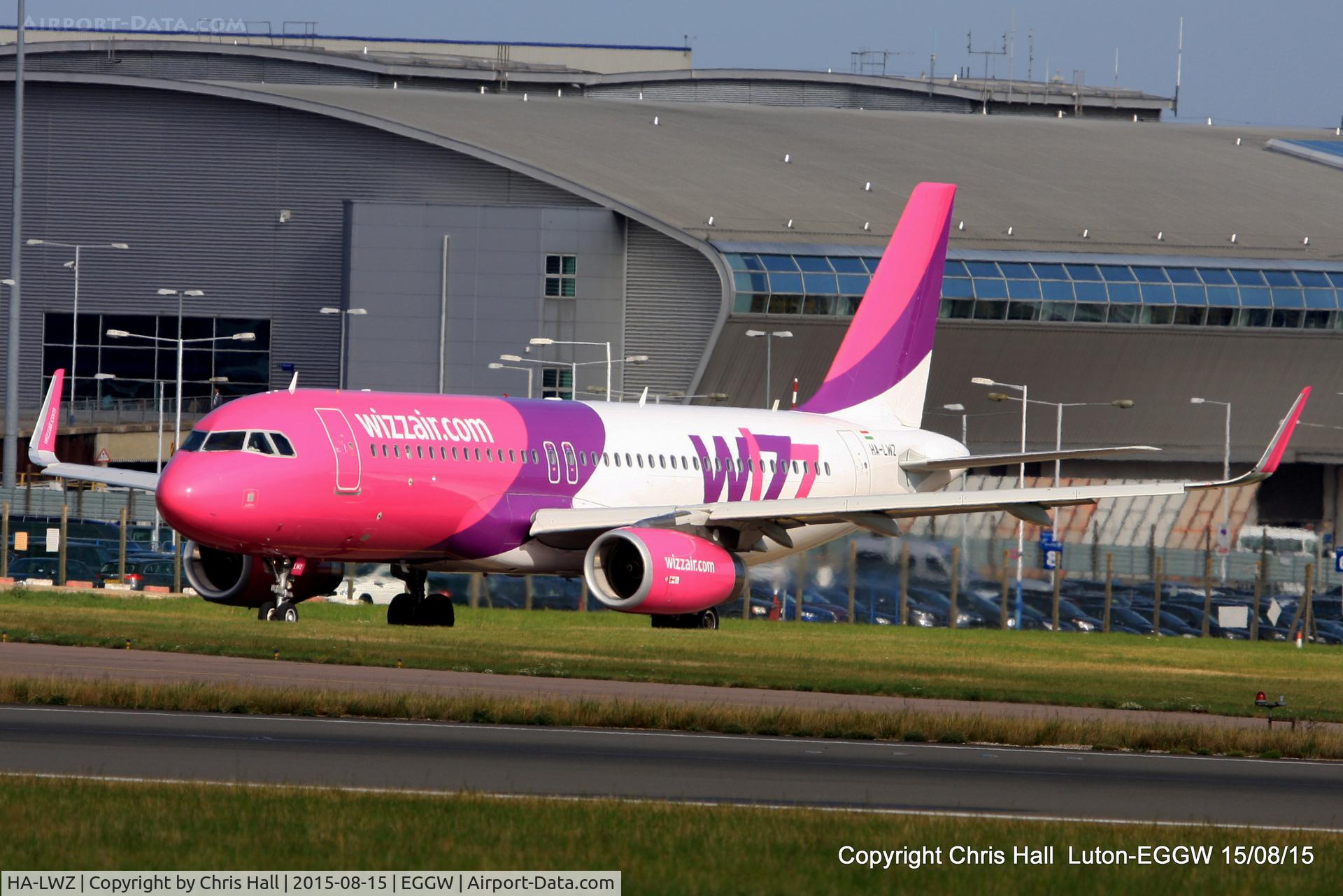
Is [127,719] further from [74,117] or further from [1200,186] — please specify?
[1200,186]

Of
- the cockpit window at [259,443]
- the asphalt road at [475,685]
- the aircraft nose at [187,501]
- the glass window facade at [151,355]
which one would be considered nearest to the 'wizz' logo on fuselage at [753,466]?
the cockpit window at [259,443]

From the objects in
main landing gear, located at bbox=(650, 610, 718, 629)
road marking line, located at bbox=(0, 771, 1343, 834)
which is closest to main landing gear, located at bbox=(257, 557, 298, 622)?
main landing gear, located at bbox=(650, 610, 718, 629)

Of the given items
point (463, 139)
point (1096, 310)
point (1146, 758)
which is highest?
point (463, 139)

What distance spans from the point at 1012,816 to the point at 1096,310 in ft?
277

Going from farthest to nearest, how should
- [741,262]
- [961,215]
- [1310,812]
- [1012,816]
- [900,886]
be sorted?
[961,215]
[741,262]
[1310,812]
[1012,816]
[900,886]

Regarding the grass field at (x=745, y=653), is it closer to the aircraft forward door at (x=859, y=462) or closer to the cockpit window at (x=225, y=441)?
the cockpit window at (x=225, y=441)

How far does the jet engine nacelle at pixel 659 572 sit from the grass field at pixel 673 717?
11.3m

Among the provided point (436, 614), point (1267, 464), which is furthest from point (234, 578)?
point (1267, 464)

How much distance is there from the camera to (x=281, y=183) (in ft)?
341

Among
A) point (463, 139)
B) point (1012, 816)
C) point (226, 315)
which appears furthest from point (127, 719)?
point (226, 315)

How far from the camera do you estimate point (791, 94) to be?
149000mm

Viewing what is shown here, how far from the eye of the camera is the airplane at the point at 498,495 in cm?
3294

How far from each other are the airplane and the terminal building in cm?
4751

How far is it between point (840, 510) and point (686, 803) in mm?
20581
